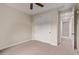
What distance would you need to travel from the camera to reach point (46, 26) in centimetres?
429

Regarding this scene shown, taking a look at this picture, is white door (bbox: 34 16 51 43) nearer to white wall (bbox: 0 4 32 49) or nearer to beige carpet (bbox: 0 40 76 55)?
white wall (bbox: 0 4 32 49)

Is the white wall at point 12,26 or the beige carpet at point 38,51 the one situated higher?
the white wall at point 12,26

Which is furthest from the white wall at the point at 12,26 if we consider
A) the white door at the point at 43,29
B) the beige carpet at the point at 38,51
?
the white door at the point at 43,29

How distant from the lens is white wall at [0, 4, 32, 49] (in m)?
3.01

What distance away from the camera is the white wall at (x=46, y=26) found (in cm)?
374

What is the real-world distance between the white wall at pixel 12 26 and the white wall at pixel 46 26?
615 millimetres

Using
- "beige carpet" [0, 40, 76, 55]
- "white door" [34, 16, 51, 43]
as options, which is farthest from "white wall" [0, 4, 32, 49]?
"white door" [34, 16, 51, 43]

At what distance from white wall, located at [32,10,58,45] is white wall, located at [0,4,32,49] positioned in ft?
2.02

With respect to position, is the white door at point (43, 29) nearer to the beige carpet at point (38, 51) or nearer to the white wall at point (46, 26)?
the white wall at point (46, 26)

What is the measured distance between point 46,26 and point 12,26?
2.09 metres

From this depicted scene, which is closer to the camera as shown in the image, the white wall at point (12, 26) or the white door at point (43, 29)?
the white wall at point (12, 26)

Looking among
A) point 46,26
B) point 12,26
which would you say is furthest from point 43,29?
point 12,26

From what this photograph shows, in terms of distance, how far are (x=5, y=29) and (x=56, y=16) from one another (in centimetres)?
279

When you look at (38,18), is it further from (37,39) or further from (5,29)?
(5,29)
